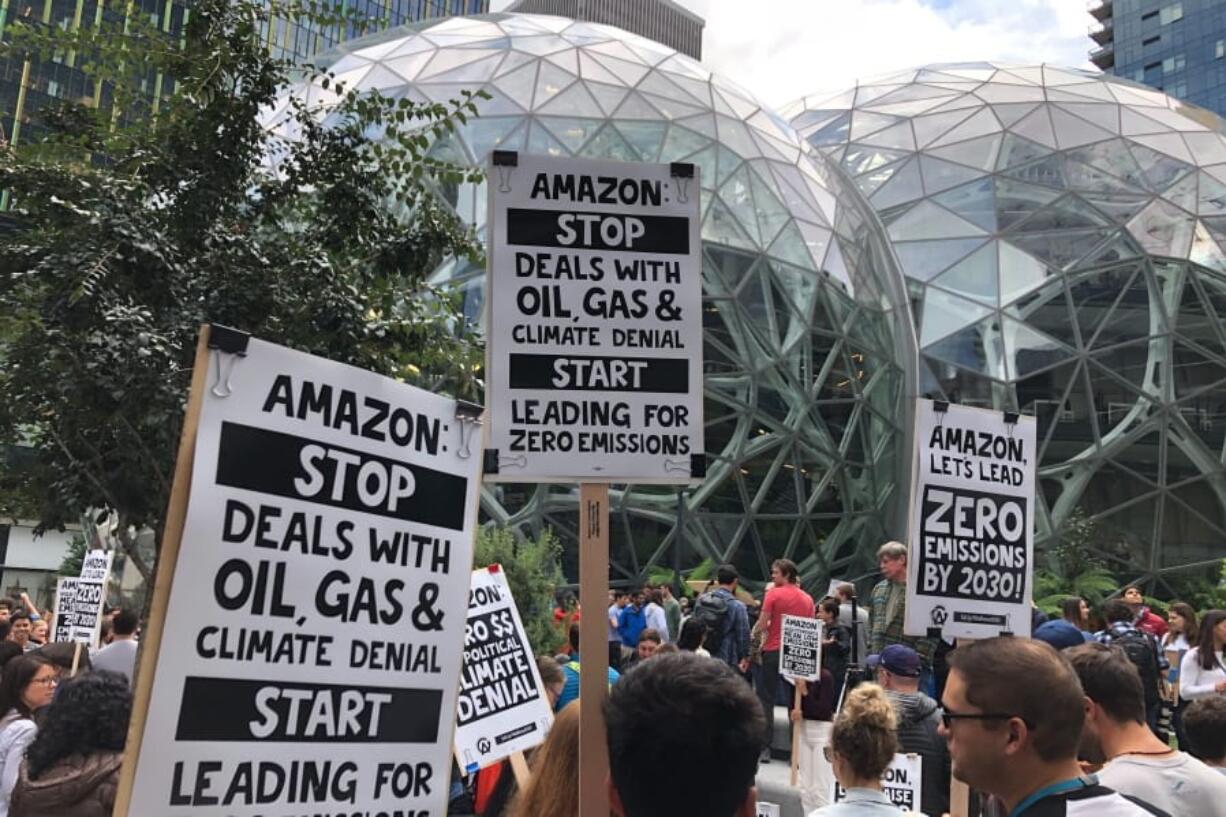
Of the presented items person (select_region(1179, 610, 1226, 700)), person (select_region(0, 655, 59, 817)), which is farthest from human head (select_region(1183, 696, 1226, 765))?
person (select_region(0, 655, 59, 817))

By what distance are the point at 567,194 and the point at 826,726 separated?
22.8 feet

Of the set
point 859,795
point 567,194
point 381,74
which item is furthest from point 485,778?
point 381,74

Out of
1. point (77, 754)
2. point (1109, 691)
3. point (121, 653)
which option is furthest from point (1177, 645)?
point (77, 754)

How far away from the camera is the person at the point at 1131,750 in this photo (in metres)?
3.46

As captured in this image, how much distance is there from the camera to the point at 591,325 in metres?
3.66

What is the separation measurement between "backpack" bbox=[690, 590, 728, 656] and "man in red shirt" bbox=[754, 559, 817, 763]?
1.24ft

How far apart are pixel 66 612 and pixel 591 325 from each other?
9.58 metres

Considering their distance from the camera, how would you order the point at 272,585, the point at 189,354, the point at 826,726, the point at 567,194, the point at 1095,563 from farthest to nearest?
the point at 1095,563 < the point at 826,726 < the point at 189,354 < the point at 567,194 < the point at 272,585

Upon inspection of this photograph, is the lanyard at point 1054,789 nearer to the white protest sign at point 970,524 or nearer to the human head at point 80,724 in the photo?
the white protest sign at point 970,524

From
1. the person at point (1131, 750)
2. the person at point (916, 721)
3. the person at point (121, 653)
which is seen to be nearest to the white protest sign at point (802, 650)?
the person at point (916, 721)

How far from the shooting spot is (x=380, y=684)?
9.87ft

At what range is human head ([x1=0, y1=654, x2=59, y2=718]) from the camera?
5.16 meters

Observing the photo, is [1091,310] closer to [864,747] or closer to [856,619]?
[856,619]

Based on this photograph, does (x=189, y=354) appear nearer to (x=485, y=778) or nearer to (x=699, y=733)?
(x=485, y=778)
